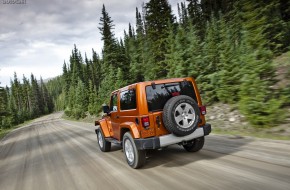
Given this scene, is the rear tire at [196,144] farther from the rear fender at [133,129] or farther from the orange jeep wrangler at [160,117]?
the rear fender at [133,129]

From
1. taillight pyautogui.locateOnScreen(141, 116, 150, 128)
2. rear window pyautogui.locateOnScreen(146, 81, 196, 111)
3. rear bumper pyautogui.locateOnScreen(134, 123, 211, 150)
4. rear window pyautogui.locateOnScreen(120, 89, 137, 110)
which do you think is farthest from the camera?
rear window pyautogui.locateOnScreen(120, 89, 137, 110)

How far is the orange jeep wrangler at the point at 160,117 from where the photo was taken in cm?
562

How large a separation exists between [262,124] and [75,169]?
22.8 feet

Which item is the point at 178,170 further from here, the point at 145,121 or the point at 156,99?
the point at 156,99

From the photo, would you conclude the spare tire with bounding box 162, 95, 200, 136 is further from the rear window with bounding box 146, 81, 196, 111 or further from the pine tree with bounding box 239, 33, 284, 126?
the pine tree with bounding box 239, 33, 284, 126

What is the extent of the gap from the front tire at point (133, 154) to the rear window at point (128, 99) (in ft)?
2.42

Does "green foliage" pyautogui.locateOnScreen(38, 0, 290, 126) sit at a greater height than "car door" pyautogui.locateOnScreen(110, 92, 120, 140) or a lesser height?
greater

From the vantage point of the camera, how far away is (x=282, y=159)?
5.30 metres

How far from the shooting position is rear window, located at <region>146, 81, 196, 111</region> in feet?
19.2

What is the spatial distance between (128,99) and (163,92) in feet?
3.40

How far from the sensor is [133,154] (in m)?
6.06

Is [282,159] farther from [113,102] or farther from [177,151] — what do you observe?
[113,102]

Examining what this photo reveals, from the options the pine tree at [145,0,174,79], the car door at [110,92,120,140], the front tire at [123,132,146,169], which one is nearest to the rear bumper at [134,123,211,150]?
the front tire at [123,132,146,169]

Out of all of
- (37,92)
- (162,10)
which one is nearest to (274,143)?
(162,10)
